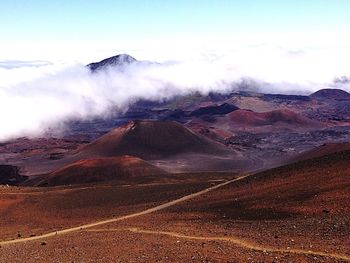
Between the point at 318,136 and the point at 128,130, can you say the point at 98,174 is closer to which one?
the point at 128,130

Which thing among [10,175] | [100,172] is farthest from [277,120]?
[100,172]

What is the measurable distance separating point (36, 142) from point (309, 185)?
493 feet

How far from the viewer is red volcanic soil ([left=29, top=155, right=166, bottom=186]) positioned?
91.1 meters

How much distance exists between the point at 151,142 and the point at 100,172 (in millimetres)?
→ 40202

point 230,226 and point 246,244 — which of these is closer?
point 246,244

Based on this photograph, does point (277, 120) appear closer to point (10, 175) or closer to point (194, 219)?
point (10, 175)

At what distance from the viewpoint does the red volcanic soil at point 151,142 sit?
128000 mm

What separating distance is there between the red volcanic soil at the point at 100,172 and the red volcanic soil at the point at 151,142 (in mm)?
26898

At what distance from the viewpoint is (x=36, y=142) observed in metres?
176

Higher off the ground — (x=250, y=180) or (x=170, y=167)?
Answer: (x=250, y=180)

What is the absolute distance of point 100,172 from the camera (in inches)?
3691

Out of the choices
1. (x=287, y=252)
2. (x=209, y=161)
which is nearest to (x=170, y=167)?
(x=209, y=161)

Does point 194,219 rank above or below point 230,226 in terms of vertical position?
below

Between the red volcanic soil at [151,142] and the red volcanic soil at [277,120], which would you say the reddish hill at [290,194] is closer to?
the red volcanic soil at [151,142]
